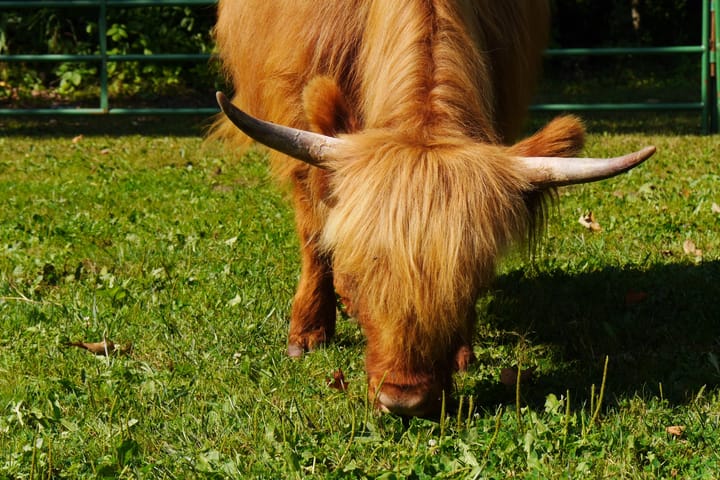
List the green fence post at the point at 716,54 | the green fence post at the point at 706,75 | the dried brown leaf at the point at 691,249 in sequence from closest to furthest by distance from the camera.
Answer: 1. the dried brown leaf at the point at 691,249
2. the green fence post at the point at 716,54
3. the green fence post at the point at 706,75

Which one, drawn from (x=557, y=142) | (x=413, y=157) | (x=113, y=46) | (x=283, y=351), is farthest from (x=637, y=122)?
(x=413, y=157)

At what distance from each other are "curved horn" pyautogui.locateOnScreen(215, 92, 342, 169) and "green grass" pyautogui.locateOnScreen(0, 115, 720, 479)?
2.97 ft

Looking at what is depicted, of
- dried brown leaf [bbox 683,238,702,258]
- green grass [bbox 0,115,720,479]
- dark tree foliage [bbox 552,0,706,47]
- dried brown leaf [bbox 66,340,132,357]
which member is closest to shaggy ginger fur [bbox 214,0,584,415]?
green grass [bbox 0,115,720,479]

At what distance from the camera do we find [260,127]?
10.3 feet

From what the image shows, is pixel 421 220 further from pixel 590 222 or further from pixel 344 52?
pixel 590 222

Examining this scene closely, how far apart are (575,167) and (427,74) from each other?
0.68 metres

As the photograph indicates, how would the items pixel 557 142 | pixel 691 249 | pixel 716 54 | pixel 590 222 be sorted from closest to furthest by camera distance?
pixel 557 142 < pixel 691 249 < pixel 590 222 < pixel 716 54

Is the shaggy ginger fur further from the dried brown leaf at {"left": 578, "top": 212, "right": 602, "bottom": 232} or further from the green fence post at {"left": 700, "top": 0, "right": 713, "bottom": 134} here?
the green fence post at {"left": 700, "top": 0, "right": 713, "bottom": 134}

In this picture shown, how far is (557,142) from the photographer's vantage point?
10.6 ft

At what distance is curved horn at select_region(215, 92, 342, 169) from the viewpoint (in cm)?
308

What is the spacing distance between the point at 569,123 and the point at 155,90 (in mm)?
12806

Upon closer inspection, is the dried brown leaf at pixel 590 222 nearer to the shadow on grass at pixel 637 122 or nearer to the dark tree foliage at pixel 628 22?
the shadow on grass at pixel 637 122

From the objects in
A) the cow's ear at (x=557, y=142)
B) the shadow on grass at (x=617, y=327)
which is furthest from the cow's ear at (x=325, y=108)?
the shadow on grass at (x=617, y=327)

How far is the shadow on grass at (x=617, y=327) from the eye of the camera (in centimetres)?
379
